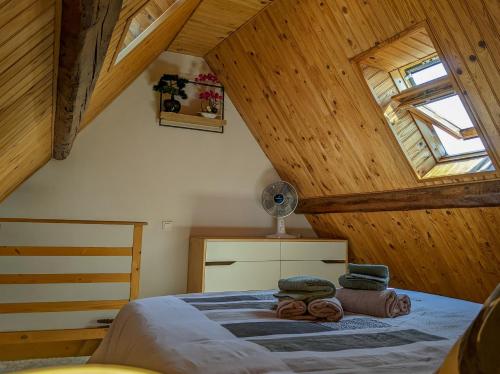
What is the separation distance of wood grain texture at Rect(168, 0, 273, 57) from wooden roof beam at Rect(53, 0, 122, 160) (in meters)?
1.72

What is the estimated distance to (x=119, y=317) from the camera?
77.6 inches

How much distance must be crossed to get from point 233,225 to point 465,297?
228cm

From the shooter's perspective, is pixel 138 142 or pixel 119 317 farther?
pixel 138 142

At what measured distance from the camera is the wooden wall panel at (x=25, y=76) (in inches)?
43.0

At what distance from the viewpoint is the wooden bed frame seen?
317 cm

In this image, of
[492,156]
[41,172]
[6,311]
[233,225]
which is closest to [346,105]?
[492,156]

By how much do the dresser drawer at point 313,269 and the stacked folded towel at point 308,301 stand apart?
2070 millimetres

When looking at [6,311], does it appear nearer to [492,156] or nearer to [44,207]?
[44,207]

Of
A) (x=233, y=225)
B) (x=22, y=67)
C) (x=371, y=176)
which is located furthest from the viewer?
(x=233, y=225)

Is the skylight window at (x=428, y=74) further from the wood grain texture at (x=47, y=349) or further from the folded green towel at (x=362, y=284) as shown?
the wood grain texture at (x=47, y=349)

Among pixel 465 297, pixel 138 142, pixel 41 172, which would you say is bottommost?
pixel 465 297

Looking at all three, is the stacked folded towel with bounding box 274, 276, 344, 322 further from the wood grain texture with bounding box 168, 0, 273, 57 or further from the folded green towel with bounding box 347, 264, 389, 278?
the wood grain texture with bounding box 168, 0, 273, 57

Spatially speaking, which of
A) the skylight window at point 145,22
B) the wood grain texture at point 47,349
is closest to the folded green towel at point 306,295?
the skylight window at point 145,22

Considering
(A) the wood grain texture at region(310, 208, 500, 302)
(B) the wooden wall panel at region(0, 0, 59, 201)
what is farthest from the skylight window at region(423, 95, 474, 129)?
(B) the wooden wall panel at region(0, 0, 59, 201)
